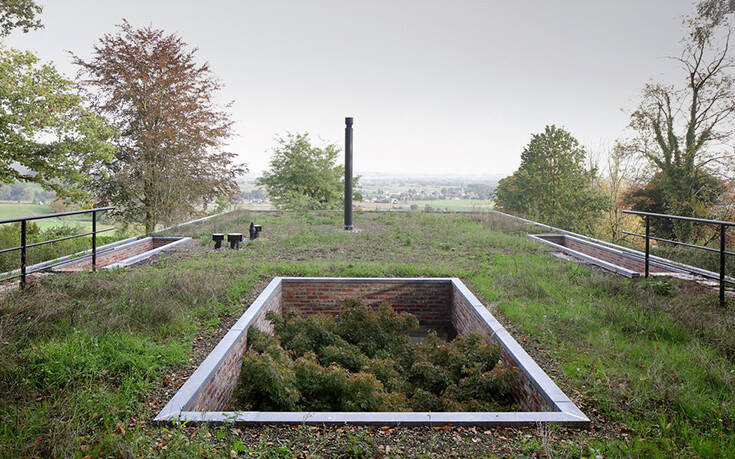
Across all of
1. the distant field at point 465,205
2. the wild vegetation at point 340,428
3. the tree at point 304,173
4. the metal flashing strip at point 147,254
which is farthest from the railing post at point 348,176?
the tree at point 304,173

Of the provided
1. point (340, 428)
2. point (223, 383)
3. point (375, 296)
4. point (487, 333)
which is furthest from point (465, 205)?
point (340, 428)

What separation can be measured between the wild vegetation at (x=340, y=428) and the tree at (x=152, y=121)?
984cm

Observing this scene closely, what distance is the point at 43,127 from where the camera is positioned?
12344 millimetres

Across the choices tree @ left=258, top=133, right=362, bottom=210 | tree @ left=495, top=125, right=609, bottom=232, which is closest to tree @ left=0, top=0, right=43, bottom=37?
tree @ left=258, top=133, right=362, bottom=210

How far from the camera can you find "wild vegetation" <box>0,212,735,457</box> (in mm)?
2516

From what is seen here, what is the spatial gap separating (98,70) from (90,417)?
17.0 m

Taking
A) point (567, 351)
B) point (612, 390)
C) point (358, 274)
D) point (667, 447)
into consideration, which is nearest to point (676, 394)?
point (612, 390)

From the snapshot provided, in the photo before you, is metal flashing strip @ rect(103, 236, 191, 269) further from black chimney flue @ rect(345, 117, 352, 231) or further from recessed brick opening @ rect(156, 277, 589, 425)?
black chimney flue @ rect(345, 117, 352, 231)

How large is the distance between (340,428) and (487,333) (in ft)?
8.48

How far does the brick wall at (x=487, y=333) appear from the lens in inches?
134

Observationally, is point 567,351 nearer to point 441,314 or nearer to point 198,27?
point 441,314

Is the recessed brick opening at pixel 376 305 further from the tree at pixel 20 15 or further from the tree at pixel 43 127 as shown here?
the tree at pixel 20 15

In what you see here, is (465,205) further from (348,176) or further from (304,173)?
(304,173)

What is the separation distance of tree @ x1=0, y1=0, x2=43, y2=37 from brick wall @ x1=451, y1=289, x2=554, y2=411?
15860mm
